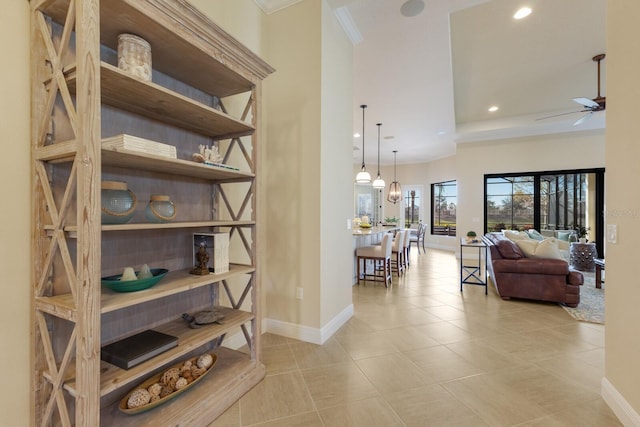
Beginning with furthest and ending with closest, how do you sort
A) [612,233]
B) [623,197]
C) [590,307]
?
[590,307], [612,233], [623,197]

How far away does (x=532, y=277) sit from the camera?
157 inches

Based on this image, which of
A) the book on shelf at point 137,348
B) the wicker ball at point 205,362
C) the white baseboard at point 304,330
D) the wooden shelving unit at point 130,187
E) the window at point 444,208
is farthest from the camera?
the window at point 444,208

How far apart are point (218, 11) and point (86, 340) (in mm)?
2559

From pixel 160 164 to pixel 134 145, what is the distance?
0.24 meters

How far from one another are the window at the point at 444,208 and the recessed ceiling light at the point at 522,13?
657cm

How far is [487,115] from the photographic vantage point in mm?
6629

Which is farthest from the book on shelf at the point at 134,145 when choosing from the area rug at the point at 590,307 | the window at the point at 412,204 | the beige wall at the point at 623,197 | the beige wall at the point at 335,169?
the window at the point at 412,204

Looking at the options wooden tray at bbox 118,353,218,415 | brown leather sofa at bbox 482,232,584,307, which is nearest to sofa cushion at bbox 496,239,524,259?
brown leather sofa at bbox 482,232,584,307

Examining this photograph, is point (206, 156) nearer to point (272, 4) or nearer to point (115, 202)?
point (115, 202)

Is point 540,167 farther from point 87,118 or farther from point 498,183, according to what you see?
point 87,118

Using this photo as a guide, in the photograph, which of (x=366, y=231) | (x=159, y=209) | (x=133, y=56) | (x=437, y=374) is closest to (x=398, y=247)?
(x=366, y=231)

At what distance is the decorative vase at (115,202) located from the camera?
1.40 meters

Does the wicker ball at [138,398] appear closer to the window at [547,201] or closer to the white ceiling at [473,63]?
the white ceiling at [473,63]

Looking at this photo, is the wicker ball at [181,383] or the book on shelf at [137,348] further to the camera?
the wicker ball at [181,383]
